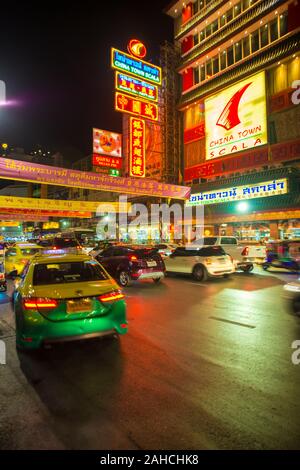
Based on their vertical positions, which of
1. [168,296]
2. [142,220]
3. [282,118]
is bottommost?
[168,296]

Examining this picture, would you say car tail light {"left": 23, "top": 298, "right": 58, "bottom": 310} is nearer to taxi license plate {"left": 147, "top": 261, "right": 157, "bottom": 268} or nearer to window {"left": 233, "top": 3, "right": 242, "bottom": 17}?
taxi license plate {"left": 147, "top": 261, "right": 157, "bottom": 268}

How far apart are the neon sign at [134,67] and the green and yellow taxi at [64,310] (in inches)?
939

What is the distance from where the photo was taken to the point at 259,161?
25469mm

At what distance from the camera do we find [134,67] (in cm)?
2550

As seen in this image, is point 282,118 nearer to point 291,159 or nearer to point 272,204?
point 291,159

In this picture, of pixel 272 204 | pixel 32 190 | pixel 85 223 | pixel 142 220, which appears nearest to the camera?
pixel 272 204

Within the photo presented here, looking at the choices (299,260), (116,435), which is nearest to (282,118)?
(299,260)

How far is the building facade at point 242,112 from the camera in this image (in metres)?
22.9

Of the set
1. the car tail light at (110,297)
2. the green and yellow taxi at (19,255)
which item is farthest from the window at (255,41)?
the car tail light at (110,297)

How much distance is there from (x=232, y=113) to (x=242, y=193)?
8492 mm

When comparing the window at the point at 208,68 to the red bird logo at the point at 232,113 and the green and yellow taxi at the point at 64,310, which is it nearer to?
the red bird logo at the point at 232,113

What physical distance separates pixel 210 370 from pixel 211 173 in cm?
2696

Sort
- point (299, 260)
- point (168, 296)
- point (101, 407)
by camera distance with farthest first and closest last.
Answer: point (299, 260) → point (168, 296) → point (101, 407)

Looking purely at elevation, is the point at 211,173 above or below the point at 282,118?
below
